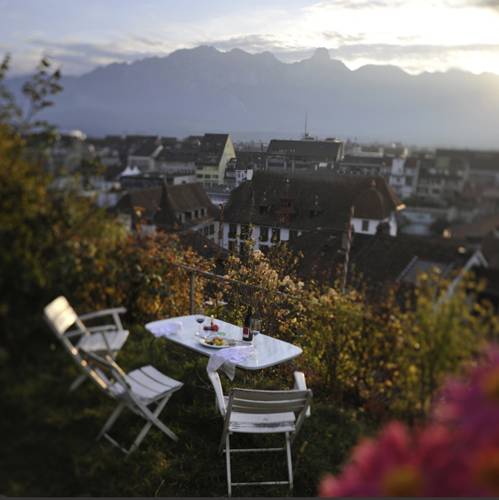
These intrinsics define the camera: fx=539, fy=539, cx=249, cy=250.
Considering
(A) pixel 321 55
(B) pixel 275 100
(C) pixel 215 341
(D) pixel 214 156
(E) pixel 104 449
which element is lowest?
(E) pixel 104 449

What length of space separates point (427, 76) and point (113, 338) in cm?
287

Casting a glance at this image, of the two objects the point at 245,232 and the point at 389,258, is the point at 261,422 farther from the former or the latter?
the point at 245,232

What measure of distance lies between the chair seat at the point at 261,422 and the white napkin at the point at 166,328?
97 cm

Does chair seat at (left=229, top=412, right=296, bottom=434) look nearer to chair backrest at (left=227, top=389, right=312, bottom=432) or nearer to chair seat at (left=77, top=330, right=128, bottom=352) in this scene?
chair backrest at (left=227, top=389, right=312, bottom=432)

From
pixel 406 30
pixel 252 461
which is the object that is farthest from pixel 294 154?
pixel 252 461

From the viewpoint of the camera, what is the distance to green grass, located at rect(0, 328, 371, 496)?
9.82ft

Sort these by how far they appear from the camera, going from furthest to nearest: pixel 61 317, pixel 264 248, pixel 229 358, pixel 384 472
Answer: pixel 264 248 < pixel 229 358 < pixel 61 317 < pixel 384 472

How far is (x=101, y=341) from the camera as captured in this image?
11.0 feet

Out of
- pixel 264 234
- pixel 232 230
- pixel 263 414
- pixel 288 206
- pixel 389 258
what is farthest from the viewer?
pixel 288 206

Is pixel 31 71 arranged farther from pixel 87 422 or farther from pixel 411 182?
pixel 411 182

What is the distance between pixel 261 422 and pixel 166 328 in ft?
3.87

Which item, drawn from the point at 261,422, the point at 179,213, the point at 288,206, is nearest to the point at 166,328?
the point at 261,422

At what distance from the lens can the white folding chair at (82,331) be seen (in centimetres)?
303

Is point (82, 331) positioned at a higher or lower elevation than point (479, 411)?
lower
